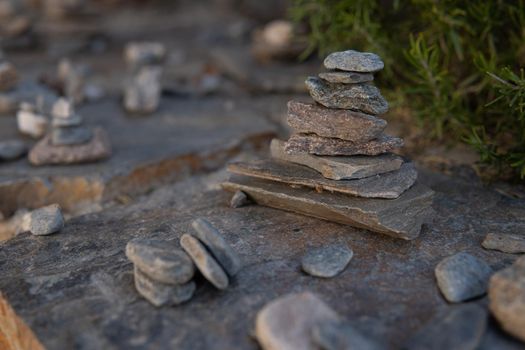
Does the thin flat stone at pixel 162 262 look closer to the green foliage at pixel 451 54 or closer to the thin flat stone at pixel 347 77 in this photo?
the thin flat stone at pixel 347 77

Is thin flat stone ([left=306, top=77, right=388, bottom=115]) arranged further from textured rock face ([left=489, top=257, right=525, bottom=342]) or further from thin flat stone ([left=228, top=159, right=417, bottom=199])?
textured rock face ([left=489, top=257, right=525, bottom=342])

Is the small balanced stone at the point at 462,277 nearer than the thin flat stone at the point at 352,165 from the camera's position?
Yes

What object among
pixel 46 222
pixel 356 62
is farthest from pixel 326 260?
pixel 46 222

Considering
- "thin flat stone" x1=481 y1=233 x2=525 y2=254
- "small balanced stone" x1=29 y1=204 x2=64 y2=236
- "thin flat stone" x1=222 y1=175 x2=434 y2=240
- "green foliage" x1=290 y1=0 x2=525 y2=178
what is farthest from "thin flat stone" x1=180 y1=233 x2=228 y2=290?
"green foliage" x1=290 y1=0 x2=525 y2=178

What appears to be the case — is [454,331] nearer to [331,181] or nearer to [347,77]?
[331,181]

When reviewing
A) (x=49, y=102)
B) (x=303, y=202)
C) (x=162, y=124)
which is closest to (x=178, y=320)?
(x=303, y=202)

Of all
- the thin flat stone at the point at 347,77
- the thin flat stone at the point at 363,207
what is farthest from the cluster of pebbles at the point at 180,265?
the thin flat stone at the point at 347,77
